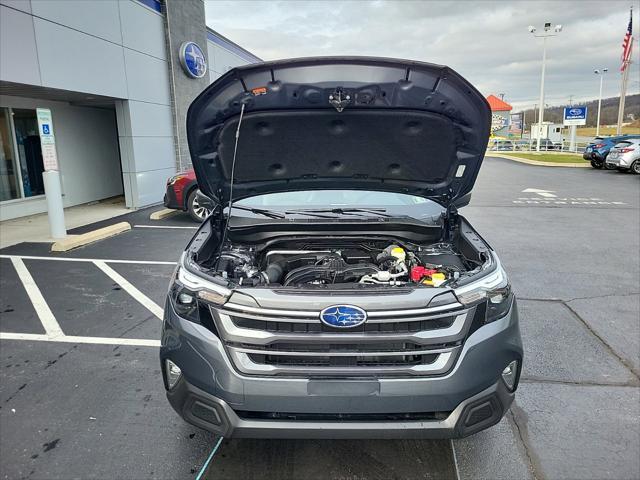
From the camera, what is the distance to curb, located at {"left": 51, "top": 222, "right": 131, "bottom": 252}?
23.5 ft

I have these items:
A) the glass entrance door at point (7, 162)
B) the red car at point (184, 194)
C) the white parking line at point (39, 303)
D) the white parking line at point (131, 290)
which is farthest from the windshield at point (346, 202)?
the glass entrance door at point (7, 162)

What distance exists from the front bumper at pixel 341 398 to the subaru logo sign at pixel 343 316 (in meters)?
0.25

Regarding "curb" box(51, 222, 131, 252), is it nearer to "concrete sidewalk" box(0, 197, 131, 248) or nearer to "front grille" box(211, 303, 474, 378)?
"concrete sidewalk" box(0, 197, 131, 248)

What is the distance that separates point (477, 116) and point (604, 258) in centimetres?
508

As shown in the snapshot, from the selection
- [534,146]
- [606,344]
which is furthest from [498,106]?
[606,344]

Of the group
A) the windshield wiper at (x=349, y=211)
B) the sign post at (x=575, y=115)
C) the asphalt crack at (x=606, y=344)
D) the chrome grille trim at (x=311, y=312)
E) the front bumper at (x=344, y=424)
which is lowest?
the asphalt crack at (x=606, y=344)

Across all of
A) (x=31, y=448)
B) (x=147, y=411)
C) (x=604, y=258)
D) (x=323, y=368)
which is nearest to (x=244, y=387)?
(x=323, y=368)

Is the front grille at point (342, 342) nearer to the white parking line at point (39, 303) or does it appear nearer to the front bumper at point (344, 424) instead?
the front bumper at point (344, 424)

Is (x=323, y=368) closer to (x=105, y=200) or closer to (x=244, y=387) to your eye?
(x=244, y=387)

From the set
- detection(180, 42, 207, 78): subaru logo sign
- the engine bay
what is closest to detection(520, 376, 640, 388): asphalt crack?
the engine bay

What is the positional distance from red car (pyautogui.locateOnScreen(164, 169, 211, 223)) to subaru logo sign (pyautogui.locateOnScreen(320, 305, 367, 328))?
7652mm

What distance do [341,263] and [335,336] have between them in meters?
1.01

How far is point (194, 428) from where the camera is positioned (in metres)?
2.82

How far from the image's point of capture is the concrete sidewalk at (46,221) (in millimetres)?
8055
